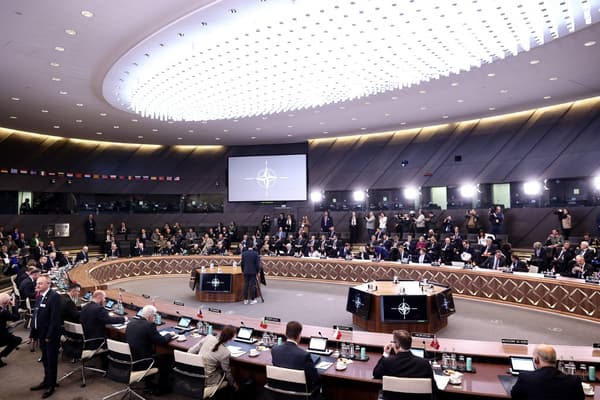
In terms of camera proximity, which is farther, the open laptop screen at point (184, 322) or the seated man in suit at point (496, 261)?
the seated man in suit at point (496, 261)

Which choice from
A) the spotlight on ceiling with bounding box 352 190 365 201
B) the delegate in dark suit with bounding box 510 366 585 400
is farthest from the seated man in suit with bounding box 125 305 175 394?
the spotlight on ceiling with bounding box 352 190 365 201

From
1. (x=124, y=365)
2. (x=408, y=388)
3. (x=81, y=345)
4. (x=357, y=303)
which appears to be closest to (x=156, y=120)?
(x=357, y=303)

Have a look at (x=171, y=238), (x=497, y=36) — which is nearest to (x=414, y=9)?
(x=497, y=36)

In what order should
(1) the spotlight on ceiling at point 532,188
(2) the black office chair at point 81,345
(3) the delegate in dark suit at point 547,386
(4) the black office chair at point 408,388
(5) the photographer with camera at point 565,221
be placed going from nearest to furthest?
1. (3) the delegate in dark suit at point 547,386
2. (4) the black office chair at point 408,388
3. (2) the black office chair at point 81,345
4. (5) the photographer with camera at point 565,221
5. (1) the spotlight on ceiling at point 532,188

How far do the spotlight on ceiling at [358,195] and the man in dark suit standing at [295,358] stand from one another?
1549cm

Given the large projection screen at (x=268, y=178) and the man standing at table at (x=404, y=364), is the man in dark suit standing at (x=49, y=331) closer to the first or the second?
the man standing at table at (x=404, y=364)

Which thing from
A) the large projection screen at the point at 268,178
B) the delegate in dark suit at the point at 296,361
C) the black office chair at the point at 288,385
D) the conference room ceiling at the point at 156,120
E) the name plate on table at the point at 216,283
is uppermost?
the conference room ceiling at the point at 156,120

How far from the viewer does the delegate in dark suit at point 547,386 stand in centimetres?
277

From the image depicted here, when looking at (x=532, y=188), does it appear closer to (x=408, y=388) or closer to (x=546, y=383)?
(x=546, y=383)

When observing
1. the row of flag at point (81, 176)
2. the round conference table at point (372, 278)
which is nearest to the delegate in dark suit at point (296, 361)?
the round conference table at point (372, 278)

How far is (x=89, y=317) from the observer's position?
5090mm

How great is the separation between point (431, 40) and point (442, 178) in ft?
35.3

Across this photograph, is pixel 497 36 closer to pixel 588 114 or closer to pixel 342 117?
pixel 342 117

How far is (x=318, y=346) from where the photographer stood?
4438 mm
